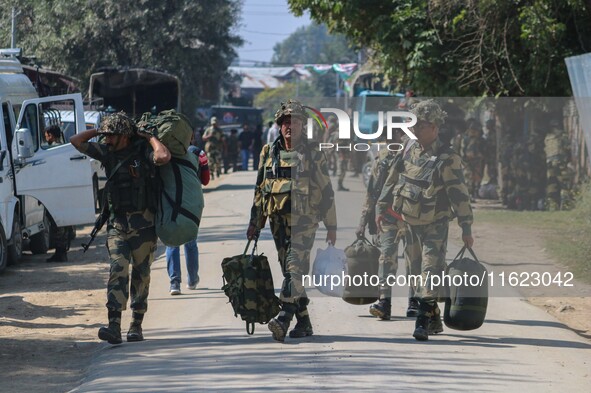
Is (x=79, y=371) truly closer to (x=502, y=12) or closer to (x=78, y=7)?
(x=502, y=12)

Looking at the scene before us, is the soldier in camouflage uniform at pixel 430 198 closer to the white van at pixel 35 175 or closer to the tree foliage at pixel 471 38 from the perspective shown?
the white van at pixel 35 175

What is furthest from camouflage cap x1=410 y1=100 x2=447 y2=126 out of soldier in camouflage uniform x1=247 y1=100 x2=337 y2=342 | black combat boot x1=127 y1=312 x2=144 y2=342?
black combat boot x1=127 y1=312 x2=144 y2=342

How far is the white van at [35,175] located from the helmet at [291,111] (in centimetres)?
577

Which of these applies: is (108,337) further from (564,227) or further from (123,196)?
(564,227)

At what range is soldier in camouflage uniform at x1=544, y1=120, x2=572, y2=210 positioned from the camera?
61.0ft

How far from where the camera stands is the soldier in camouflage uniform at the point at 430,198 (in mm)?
8836

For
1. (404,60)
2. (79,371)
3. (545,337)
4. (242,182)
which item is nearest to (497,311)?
(545,337)

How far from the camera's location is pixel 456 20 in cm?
1764

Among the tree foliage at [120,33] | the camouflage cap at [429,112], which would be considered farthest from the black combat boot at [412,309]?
the tree foliage at [120,33]

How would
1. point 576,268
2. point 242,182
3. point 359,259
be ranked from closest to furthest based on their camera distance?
point 359,259, point 576,268, point 242,182

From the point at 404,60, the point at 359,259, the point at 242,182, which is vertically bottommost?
the point at 242,182

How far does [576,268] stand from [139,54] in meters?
21.8

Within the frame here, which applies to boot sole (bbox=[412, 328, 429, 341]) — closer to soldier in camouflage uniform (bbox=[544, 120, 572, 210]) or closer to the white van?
the white van

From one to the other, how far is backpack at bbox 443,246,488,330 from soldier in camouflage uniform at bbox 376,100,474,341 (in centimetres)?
14
